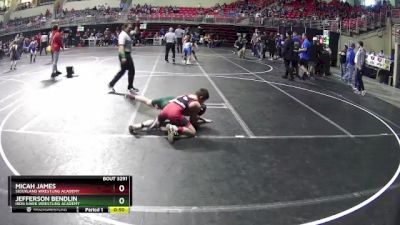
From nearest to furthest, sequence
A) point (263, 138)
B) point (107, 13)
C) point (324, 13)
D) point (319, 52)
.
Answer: point (263, 138) < point (319, 52) < point (324, 13) < point (107, 13)

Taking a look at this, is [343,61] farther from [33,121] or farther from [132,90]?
[33,121]

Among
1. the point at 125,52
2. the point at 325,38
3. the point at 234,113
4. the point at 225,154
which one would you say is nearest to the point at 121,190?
Answer: the point at 225,154

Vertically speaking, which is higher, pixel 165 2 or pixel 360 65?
pixel 165 2

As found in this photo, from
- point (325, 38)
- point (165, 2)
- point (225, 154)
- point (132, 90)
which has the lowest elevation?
point (225, 154)

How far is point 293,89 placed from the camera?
47.4 ft

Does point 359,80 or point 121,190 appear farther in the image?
point 359,80

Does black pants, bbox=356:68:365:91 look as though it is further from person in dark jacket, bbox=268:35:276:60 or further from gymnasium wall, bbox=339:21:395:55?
person in dark jacket, bbox=268:35:276:60

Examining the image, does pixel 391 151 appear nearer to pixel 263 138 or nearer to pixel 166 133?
pixel 263 138

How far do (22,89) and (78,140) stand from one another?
647cm

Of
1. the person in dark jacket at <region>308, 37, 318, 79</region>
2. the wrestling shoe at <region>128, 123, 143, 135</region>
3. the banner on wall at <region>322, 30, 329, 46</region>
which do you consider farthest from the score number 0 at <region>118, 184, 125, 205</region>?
the banner on wall at <region>322, 30, 329, 46</region>

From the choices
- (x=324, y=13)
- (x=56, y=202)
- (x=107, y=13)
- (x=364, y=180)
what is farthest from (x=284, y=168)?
(x=107, y=13)
